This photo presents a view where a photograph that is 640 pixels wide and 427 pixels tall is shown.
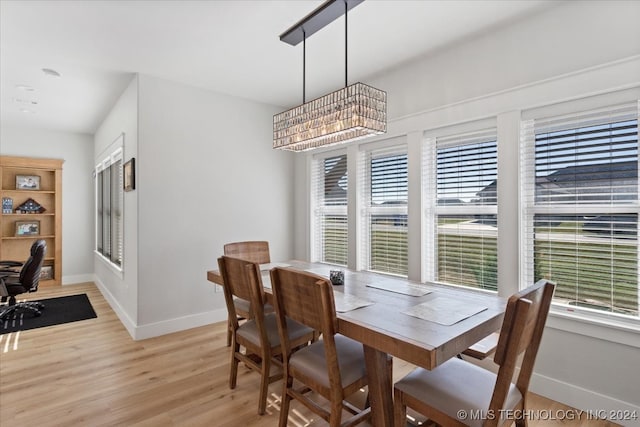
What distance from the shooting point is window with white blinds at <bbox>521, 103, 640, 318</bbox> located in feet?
6.86

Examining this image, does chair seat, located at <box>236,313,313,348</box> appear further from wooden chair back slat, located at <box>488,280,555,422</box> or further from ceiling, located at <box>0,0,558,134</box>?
ceiling, located at <box>0,0,558,134</box>

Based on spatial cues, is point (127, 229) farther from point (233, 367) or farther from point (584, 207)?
point (584, 207)

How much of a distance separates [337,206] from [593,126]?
2514mm

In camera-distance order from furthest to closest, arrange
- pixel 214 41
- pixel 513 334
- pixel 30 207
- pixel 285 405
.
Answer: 1. pixel 30 207
2. pixel 214 41
3. pixel 285 405
4. pixel 513 334

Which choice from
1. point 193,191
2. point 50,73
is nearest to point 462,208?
point 193,191

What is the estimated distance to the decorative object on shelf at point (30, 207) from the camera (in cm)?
552

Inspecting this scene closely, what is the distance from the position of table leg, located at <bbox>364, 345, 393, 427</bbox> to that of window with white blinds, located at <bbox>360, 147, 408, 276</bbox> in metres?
1.72

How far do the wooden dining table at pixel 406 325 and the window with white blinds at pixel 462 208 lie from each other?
80cm

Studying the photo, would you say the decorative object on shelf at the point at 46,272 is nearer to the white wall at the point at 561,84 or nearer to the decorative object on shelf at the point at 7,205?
the decorative object on shelf at the point at 7,205

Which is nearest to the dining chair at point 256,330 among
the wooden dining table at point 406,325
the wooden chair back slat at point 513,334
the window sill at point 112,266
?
the wooden dining table at point 406,325

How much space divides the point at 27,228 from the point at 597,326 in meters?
7.48

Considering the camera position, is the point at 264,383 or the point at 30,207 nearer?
the point at 264,383

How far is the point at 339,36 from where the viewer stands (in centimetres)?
273

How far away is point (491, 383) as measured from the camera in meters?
1.57
